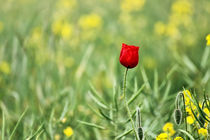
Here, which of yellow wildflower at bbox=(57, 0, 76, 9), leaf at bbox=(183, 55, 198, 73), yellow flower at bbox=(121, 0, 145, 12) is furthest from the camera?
yellow wildflower at bbox=(57, 0, 76, 9)

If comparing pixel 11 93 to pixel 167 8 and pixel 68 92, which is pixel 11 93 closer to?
pixel 68 92

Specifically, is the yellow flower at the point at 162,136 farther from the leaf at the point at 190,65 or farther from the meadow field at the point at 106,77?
the leaf at the point at 190,65

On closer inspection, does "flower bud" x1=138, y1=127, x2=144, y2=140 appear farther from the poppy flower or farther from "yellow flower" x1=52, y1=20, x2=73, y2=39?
"yellow flower" x1=52, y1=20, x2=73, y2=39

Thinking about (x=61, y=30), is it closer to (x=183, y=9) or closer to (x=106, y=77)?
(x=106, y=77)

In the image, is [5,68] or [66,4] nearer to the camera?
[5,68]

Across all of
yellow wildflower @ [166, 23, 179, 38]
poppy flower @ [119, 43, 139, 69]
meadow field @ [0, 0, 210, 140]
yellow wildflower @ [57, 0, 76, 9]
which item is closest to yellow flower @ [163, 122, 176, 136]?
meadow field @ [0, 0, 210, 140]

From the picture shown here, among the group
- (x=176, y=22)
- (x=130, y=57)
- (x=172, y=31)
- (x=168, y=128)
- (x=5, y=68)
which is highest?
(x=176, y=22)

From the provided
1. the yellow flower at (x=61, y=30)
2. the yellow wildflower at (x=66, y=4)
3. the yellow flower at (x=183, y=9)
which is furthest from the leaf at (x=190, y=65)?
the yellow wildflower at (x=66, y=4)

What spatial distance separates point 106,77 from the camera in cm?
238

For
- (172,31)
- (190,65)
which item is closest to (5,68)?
(190,65)

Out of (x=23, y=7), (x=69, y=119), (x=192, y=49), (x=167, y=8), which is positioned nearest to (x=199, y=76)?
(x=192, y=49)

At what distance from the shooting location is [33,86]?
222 cm

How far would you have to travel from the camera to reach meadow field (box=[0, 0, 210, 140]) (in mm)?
1316

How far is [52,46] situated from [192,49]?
1455 millimetres
